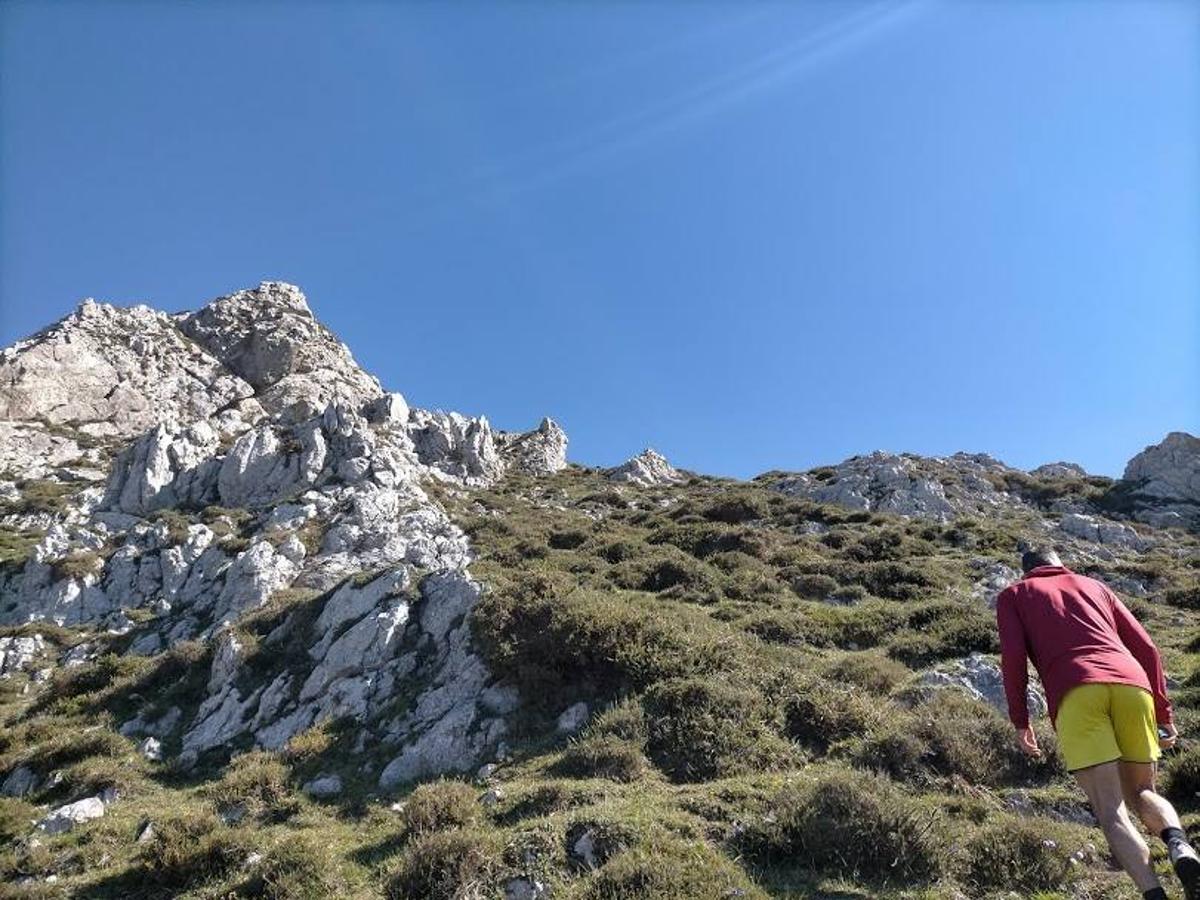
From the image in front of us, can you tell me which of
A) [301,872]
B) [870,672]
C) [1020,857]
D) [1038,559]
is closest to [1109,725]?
[1038,559]

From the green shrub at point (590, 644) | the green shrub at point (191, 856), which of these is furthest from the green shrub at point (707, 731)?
the green shrub at point (191, 856)

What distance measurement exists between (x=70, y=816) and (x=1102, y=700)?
46.5ft

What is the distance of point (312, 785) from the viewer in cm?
1109

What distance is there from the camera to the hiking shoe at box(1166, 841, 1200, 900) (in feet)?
13.8

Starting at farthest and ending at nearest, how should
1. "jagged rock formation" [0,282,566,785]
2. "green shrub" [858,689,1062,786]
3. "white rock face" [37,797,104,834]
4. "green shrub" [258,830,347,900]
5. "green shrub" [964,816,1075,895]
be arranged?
"jagged rock formation" [0,282,566,785] < "white rock face" [37,797,104,834] < "green shrub" [858,689,1062,786] < "green shrub" [258,830,347,900] < "green shrub" [964,816,1075,895]

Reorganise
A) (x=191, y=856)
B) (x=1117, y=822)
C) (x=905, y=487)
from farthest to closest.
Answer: (x=905, y=487) → (x=191, y=856) → (x=1117, y=822)

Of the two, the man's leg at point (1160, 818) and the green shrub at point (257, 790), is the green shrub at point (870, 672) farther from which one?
the green shrub at point (257, 790)

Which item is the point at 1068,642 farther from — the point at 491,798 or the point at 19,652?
the point at 19,652

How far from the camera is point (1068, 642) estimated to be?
17.3 feet

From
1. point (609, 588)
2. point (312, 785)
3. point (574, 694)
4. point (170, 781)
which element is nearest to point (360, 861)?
point (312, 785)

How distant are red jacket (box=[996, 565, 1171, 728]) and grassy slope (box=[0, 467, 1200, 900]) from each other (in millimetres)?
2095

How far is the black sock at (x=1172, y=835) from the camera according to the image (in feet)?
14.7

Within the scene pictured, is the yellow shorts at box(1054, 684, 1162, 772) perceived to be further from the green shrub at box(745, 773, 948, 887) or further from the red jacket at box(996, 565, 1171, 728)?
the green shrub at box(745, 773, 948, 887)

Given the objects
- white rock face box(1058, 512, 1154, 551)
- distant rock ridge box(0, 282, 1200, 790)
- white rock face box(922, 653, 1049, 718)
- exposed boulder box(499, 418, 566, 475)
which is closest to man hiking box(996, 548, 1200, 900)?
white rock face box(922, 653, 1049, 718)
